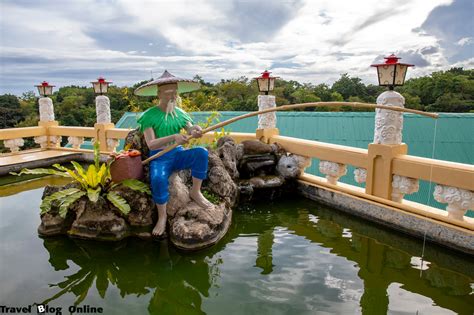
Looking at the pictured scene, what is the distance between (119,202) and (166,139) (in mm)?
885

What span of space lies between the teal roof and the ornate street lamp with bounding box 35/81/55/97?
3.87 m

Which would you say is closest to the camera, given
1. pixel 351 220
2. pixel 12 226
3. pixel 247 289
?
pixel 247 289

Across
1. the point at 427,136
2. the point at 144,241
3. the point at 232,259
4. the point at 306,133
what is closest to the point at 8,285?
the point at 144,241

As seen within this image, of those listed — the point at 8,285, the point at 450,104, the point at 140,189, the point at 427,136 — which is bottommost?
the point at 8,285

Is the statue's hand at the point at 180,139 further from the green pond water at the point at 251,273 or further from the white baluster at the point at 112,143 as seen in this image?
the white baluster at the point at 112,143

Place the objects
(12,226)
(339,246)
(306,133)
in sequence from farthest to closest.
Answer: (306,133), (12,226), (339,246)

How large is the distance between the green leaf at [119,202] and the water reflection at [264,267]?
43cm

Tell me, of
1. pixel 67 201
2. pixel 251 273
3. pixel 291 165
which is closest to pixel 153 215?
pixel 67 201

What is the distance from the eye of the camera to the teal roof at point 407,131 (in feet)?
20.1

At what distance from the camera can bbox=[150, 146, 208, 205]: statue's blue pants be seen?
4.09 metres

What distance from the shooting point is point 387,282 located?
3.32 m

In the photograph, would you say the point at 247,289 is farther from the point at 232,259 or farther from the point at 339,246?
the point at 339,246

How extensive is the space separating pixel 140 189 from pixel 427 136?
549 centimetres

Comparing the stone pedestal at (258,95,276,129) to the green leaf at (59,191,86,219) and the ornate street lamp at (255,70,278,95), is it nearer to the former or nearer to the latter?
the ornate street lamp at (255,70,278,95)
